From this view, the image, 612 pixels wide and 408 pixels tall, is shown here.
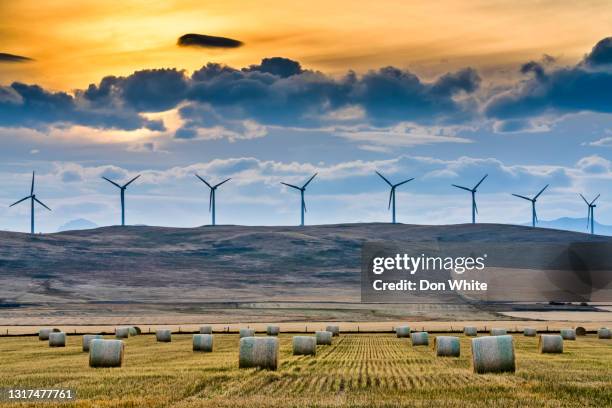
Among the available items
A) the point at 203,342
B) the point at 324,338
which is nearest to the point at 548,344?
the point at 324,338

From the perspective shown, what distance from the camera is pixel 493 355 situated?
37281mm

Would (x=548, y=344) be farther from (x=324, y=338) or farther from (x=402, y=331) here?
(x=402, y=331)

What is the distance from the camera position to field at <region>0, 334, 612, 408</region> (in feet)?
96.5

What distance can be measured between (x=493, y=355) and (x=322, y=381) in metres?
6.16

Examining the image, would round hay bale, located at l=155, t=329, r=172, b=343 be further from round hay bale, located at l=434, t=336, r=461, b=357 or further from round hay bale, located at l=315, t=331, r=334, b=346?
round hay bale, located at l=434, t=336, r=461, b=357

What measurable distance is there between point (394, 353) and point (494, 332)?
60.8ft

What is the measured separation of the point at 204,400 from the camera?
29953 millimetres

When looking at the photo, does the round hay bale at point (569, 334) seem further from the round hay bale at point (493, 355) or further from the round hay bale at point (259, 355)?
the round hay bale at point (259, 355)

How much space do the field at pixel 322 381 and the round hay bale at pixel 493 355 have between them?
2.07 feet

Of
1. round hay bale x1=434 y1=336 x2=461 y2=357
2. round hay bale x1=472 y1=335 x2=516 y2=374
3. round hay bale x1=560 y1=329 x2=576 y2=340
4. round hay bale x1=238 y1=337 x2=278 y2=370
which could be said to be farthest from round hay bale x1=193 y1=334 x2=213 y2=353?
round hay bale x1=560 y1=329 x2=576 y2=340

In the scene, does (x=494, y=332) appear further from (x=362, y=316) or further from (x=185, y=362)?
(x=362, y=316)

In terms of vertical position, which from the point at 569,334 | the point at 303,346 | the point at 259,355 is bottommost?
the point at 569,334

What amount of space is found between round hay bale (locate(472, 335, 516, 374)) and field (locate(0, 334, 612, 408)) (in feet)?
2.07

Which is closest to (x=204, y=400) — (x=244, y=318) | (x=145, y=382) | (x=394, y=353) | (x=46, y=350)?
(x=145, y=382)
